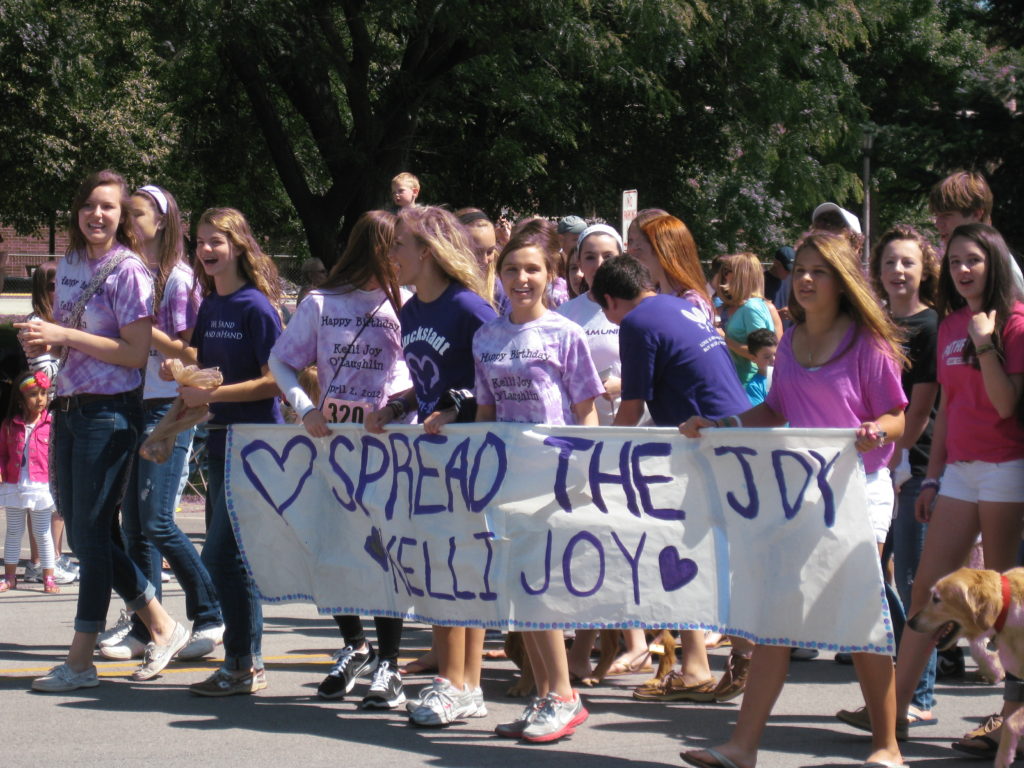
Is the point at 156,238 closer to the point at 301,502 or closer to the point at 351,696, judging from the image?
the point at 301,502

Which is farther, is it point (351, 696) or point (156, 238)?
point (156, 238)

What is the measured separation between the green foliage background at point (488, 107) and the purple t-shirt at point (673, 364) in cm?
908

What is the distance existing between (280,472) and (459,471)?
0.93m

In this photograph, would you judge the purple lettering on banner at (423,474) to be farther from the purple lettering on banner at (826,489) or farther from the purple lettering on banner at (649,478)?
the purple lettering on banner at (826,489)

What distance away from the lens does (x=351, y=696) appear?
609 centimetres

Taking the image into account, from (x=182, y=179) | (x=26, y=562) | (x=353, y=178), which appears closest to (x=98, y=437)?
(x=26, y=562)

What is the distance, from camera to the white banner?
4766 millimetres

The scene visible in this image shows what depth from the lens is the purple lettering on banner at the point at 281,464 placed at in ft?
19.4

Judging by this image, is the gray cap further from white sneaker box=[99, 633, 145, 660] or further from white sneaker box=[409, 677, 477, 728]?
white sneaker box=[409, 677, 477, 728]

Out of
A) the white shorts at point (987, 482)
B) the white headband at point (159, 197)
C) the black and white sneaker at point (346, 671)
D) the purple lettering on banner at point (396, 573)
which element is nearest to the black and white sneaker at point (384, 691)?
the black and white sneaker at point (346, 671)

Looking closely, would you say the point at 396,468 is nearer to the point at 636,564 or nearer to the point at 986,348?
the point at 636,564

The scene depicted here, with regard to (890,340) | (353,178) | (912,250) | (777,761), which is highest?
(353,178)

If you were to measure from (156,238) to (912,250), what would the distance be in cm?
372

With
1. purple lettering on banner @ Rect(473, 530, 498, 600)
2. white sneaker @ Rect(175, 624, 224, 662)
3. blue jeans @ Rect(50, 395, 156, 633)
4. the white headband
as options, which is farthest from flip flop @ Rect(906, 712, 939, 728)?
the white headband
